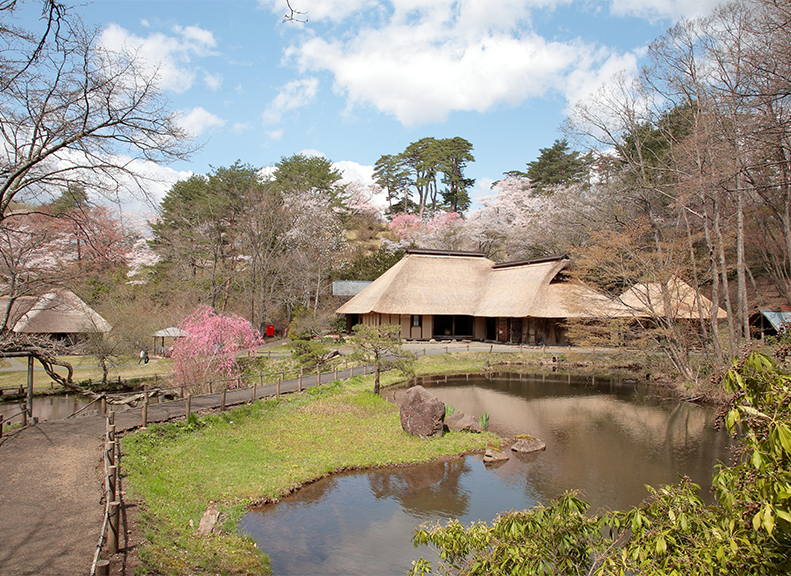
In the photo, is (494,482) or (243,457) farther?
(243,457)

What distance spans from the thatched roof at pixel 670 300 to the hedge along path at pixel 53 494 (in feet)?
61.6

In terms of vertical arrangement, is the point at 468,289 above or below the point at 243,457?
above

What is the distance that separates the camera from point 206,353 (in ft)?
53.7

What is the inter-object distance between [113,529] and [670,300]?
21703 mm

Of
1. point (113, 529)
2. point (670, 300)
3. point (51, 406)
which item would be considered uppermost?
point (670, 300)

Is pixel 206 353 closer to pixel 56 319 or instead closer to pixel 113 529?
pixel 113 529

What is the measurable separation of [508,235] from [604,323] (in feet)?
59.5

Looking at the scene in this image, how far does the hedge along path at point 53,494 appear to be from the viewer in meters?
5.32

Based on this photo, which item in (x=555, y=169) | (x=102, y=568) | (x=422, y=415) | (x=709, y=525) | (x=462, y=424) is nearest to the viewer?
(x=709, y=525)

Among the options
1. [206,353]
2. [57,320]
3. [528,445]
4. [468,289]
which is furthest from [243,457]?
[468,289]

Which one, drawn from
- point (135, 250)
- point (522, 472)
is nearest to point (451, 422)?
point (522, 472)

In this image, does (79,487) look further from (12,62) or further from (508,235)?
(508,235)

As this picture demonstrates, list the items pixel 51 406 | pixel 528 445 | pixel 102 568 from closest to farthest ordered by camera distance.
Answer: pixel 102 568 < pixel 528 445 < pixel 51 406

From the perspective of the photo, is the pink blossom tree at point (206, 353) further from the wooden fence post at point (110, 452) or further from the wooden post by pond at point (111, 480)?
the wooden post by pond at point (111, 480)
